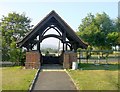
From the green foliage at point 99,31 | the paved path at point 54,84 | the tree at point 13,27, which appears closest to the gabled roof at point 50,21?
the paved path at point 54,84

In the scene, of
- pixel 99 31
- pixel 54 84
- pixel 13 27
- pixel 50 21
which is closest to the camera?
pixel 54 84

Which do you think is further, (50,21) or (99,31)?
(99,31)

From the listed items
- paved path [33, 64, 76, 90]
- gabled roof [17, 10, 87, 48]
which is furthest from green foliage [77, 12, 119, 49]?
paved path [33, 64, 76, 90]

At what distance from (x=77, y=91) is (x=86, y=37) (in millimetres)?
44623

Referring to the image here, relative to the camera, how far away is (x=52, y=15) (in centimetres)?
2603

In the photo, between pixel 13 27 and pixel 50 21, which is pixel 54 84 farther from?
pixel 13 27

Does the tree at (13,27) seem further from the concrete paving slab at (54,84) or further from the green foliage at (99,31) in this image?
the concrete paving slab at (54,84)

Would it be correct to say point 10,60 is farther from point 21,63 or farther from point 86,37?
point 86,37

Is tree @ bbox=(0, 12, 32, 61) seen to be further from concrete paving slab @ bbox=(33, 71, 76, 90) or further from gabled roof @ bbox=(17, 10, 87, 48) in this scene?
concrete paving slab @ bbox=(33, 71, 76, 90)

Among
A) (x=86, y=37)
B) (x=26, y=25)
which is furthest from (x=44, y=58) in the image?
(x=86, y=37)

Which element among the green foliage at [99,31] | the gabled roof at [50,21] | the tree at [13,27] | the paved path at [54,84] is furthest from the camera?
the green foliage at [99,31]

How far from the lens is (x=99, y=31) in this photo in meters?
58.1

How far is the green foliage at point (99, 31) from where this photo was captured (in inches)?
2302

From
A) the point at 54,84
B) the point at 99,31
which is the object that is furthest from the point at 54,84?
the point at 99,31
